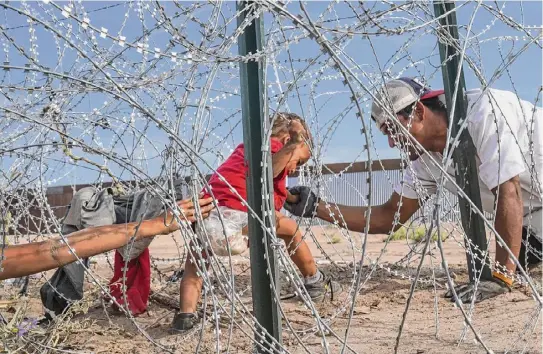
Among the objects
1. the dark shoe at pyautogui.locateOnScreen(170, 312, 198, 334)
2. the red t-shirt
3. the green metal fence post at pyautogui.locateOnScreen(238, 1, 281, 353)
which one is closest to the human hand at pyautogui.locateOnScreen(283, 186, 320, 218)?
the red t-shirt

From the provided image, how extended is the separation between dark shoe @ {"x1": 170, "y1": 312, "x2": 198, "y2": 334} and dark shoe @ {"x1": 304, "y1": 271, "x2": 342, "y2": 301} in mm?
898

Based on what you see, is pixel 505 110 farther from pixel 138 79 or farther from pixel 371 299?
pixel 138 79

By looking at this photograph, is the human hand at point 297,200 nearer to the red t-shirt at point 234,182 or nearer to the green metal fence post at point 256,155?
the red t-shirt at point 234,182

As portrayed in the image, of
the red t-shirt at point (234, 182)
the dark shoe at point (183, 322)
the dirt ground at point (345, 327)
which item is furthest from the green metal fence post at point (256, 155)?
the red t-shirt at point (234, 182)

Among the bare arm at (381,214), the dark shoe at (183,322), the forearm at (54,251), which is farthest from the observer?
the bare arm at (381,214)

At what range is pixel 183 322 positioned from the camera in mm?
3264

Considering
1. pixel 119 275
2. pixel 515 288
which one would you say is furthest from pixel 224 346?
pixel 515 288

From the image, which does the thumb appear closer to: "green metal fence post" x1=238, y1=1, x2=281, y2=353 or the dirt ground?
the dirt ground

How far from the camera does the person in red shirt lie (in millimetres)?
3309

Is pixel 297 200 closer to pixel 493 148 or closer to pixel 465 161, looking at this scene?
pixel 465 161

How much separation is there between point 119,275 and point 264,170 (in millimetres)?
2127

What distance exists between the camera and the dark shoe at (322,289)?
397cm

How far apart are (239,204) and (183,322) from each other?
0.70 m

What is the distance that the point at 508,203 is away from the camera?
11.7 feet
